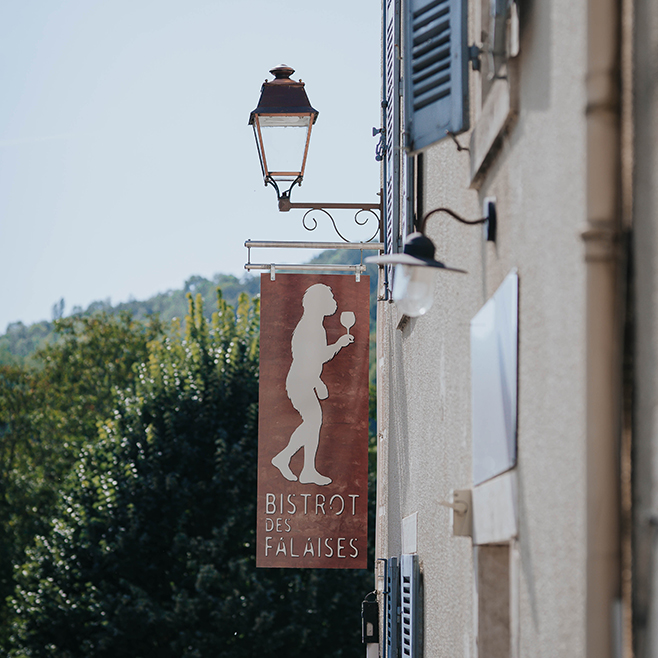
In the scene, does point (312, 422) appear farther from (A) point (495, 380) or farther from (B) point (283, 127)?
(A) point (495, 380)

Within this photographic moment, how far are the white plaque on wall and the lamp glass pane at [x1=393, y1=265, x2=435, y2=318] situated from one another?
225 millimetres

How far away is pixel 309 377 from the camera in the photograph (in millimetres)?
6516

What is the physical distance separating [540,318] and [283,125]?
4.59 metres

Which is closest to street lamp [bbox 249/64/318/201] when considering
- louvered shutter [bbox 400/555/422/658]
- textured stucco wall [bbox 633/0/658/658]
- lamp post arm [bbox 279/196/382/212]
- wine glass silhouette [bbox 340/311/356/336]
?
lamp post arm [bbox 279/196/382/212]

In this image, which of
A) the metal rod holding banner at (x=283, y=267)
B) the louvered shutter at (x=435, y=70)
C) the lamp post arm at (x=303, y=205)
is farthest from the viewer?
the lamp post arm at (x=303, y=205)

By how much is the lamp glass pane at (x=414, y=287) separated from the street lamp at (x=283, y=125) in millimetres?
3773

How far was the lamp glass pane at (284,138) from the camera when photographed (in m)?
6.79

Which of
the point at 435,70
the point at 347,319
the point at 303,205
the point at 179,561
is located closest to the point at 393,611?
the point at 347,319

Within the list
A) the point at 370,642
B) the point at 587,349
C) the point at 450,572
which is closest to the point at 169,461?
the point at 370,642

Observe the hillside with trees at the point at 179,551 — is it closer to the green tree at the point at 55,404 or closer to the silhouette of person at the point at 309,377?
the silhouette of person at the point at 309,377

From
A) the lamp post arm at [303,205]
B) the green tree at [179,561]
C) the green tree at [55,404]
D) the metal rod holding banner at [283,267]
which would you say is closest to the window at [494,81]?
the metal rod holding banner at [283,267]

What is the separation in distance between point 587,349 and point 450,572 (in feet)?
8.23

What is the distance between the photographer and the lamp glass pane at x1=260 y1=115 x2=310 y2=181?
6.79m

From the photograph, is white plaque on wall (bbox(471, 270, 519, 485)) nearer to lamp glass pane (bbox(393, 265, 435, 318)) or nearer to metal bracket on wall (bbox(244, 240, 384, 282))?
lamp glass pane (bbox(393, 265, 435, 318))
